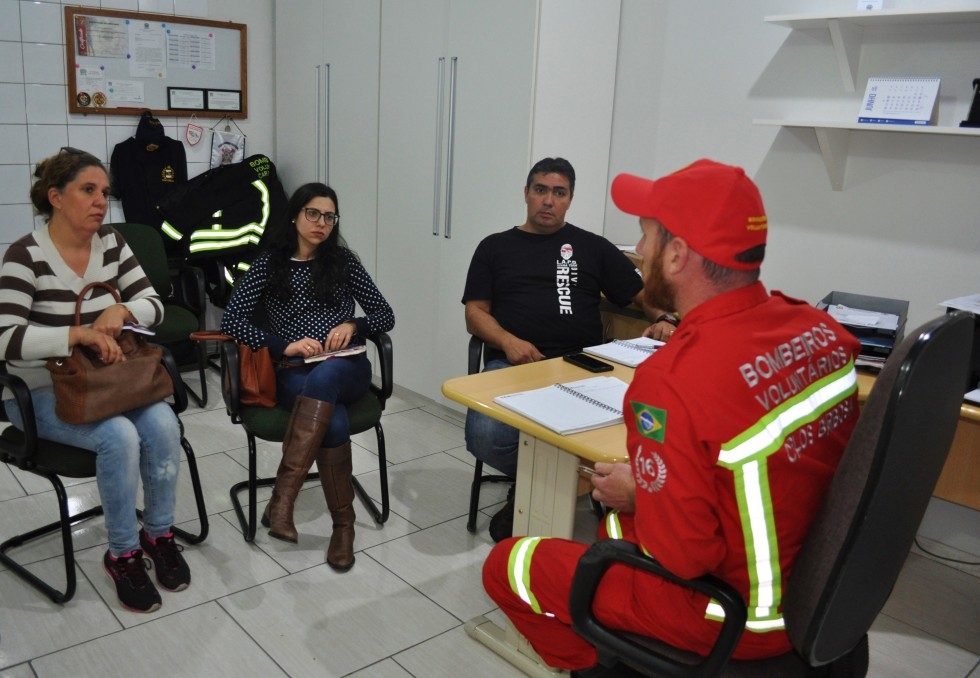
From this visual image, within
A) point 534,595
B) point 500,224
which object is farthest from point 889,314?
point 534,595

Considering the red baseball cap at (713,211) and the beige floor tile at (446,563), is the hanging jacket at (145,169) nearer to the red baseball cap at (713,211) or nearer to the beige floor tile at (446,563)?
the beige floor tile at (446,563)

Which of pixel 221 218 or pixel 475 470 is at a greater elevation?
pixel 221 218

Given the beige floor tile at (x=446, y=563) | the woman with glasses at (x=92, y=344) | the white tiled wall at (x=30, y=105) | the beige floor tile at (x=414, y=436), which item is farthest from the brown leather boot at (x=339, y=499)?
the white tiled wall at (x=30, y=105)

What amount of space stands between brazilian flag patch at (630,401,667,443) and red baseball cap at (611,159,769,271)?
287 millimetres

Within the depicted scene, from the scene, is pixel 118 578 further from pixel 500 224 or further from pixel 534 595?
pixel 500 224

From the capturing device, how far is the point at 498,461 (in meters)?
2.88

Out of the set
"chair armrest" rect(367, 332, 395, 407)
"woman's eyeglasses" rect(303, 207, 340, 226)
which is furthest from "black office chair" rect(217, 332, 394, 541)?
"woman's eyeglasses" rect(303, 207, 340, 226)

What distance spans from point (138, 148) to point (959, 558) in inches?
162

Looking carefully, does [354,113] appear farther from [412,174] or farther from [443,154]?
[443,154]

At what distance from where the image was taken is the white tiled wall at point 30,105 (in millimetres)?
4000

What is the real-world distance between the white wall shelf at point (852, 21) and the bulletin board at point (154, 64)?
2.95 m

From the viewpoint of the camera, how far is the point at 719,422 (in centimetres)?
133

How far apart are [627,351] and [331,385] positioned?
94 centimetres

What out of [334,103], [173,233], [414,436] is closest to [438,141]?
[334,103]
